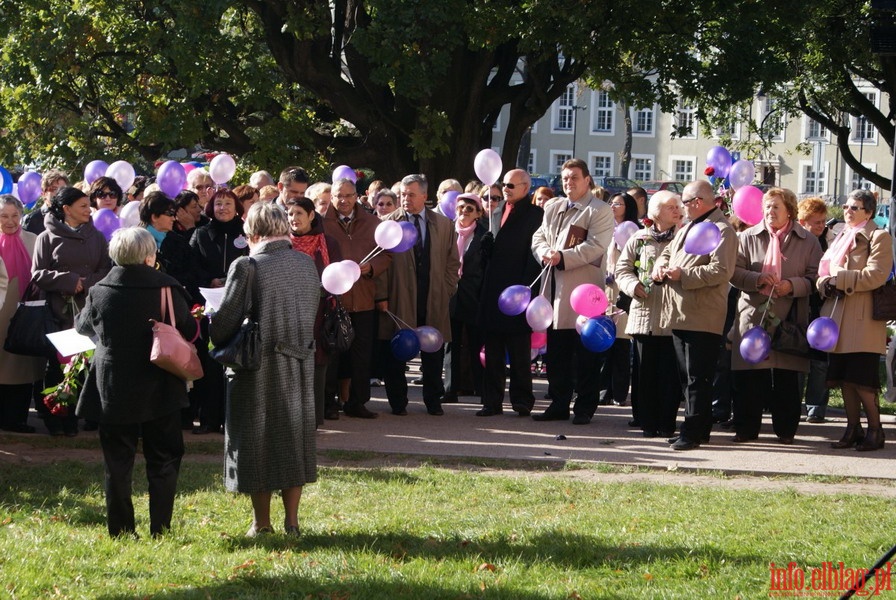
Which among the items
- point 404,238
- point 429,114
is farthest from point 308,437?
point 429,114

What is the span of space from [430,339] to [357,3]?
10.2 meters

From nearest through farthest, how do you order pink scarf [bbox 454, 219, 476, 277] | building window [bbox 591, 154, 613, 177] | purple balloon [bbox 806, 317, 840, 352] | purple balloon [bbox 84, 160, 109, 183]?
purple balloon [bbox 806, 317, 840, 352] → pink scarf [bbox 454, 219, 476, 277] → purple balloon [bbox 84, 160, 109, 183] → building window [bbox 591, 154, 613, 177]

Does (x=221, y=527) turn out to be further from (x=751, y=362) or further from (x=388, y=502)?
(x=751, y=362)

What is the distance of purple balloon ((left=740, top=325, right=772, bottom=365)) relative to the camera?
1024cm

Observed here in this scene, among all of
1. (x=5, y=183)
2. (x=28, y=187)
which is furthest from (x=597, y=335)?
(x=28, y=187)

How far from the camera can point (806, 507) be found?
7.91 m

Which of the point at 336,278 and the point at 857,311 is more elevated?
the point at 336,278

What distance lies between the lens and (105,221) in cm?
1121

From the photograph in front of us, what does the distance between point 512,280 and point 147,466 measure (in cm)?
548

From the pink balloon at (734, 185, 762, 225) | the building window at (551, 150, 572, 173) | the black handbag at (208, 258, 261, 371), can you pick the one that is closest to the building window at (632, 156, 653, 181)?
the building window at (551, 150, 572, 173)

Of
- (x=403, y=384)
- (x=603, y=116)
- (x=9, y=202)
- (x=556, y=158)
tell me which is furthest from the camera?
(x=556, y=158)

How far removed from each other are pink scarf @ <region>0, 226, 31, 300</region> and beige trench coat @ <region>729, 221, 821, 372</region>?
5.83m

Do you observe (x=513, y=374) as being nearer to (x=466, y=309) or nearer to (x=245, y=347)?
(x=466, y=309)

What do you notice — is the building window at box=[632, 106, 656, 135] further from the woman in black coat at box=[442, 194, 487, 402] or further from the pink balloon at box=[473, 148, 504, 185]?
the pink balloon at box=[473, 148, 504, 185]
